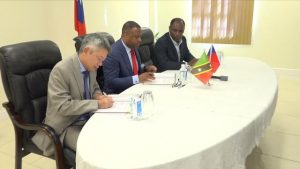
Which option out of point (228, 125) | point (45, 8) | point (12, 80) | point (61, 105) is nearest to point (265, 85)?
point (228, 125)

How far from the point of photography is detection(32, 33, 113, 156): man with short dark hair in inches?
64.3

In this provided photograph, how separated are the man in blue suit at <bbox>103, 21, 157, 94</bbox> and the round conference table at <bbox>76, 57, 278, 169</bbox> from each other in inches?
10.9

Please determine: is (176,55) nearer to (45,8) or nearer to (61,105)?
(61,105)

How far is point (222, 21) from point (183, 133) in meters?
5.00

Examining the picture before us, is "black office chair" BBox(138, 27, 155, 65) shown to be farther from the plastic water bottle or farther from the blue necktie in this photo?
the plastic water bottle

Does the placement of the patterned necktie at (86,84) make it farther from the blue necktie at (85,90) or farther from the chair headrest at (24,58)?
the chair headrest at (24,58)

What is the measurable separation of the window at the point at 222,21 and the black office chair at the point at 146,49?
2.97 m

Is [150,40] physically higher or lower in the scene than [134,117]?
higher

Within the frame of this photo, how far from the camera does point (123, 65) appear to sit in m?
2.37

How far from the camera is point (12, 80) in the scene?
170cm

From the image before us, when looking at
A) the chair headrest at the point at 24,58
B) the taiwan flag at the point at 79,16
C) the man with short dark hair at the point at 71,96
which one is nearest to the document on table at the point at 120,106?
the man with short dark hair at the point at 71,96

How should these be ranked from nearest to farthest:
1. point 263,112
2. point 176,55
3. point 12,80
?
point 263,112 < point 12,80 < point 176,55

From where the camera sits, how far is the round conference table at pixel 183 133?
1.11 m

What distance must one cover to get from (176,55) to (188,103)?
1.47 metres
